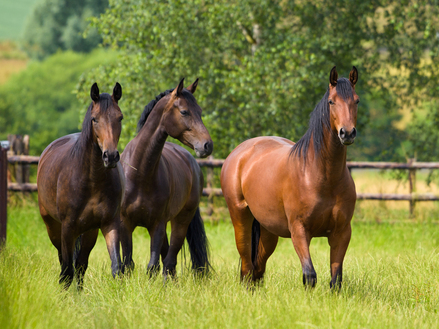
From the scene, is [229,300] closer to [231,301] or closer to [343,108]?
[231,301]

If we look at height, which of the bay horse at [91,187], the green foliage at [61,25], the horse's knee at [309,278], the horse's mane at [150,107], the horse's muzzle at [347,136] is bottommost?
the horse's knee at [309,278]

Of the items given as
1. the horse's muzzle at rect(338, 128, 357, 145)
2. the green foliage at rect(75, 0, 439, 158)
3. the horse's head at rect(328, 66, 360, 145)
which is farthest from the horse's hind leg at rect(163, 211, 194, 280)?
the green foliage at rect(75, 0, 439, 158)

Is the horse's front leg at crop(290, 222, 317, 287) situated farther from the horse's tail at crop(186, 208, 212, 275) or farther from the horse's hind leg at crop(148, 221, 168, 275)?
the horse's tail at crop(186, 208, 212, 275)

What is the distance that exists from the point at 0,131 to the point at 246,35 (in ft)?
97.3

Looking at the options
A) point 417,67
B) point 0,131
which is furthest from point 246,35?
point 0,131

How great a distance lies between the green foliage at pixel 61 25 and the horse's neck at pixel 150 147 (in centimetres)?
4077

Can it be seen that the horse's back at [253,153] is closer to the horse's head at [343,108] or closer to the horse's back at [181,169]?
the horse's back at [181,169]

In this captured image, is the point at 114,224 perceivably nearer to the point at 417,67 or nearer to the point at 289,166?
the point at 289,166

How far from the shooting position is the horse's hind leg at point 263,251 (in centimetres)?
541

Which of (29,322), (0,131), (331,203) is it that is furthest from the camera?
(0,131)

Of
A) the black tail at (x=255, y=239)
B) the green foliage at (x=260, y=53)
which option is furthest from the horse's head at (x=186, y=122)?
the green foliage at (x=260, y=53)

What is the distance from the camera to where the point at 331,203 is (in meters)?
4.19

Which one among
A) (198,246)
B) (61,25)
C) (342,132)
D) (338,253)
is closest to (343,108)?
(342,132)

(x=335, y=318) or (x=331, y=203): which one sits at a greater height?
(x=331, y=203)
